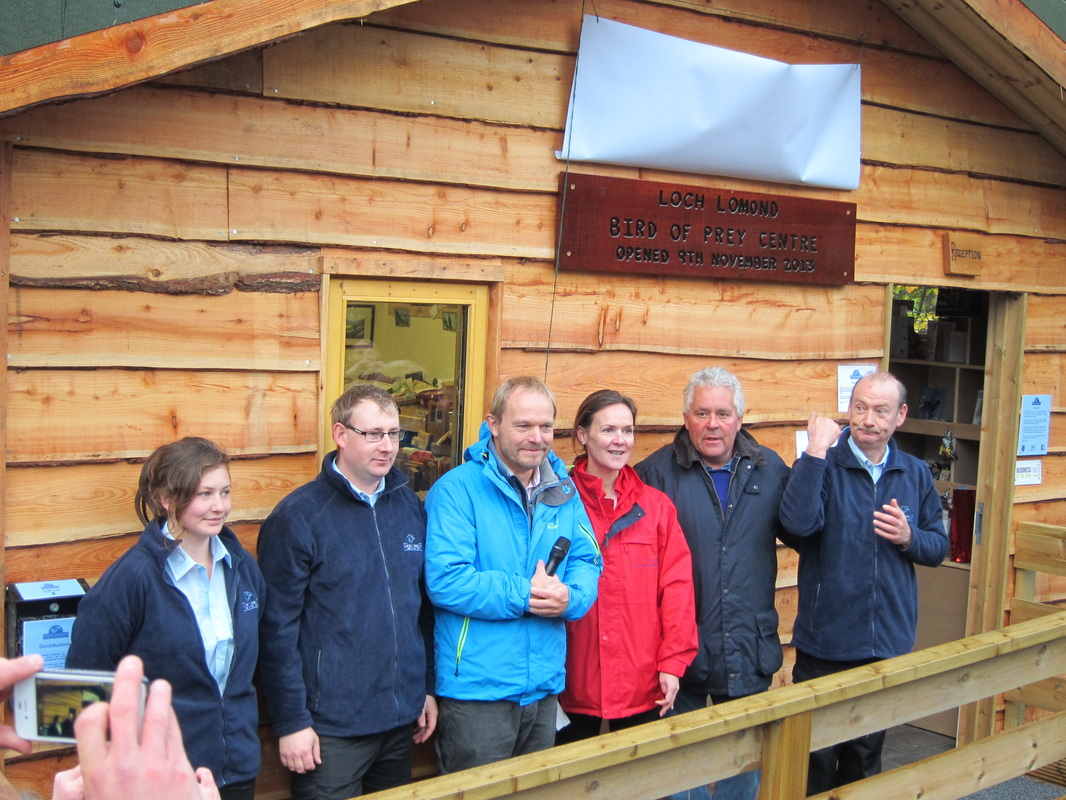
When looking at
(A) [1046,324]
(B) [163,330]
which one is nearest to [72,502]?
(B) [163,330]

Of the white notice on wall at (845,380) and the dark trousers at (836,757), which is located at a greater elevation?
the white notice on wall at (845,380)

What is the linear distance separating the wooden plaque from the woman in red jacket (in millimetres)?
862

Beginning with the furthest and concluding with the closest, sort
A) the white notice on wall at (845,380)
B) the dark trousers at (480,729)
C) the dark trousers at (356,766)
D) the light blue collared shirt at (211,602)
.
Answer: the white notice on wall at (845,380), the dark trousers at (480,729), the dark trousers at (356,766), the light blue collared shirt at (211,602)

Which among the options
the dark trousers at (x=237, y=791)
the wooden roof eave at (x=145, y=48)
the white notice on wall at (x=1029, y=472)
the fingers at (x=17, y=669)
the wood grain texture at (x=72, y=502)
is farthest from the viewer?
the white notice on wall at (x=1029, y=472)

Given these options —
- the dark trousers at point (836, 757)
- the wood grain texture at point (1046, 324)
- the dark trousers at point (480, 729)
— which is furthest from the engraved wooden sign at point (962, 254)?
the dark trousers at point (480, 729)

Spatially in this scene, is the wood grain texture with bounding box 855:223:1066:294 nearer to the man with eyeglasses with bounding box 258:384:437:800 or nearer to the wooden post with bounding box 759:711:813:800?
the wooden post with bounding box 759:711:813:800

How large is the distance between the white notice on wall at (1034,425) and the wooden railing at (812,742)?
2.29 metres

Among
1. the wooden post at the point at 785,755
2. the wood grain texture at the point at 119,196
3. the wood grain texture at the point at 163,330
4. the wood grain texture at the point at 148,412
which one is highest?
the wood grain texture at the point at 119,196

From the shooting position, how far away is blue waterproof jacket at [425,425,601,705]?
131 inches

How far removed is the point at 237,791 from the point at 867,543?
2.42 m

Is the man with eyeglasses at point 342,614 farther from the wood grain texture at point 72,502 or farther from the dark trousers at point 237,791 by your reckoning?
the wood grain texture at point 72,502

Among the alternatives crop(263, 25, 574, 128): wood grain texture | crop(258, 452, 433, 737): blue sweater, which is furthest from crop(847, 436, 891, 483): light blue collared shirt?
crop(258, 452, 433, 737): blue sweater

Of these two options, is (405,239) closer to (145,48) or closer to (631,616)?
(145,48)

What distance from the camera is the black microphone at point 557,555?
11.2ft
